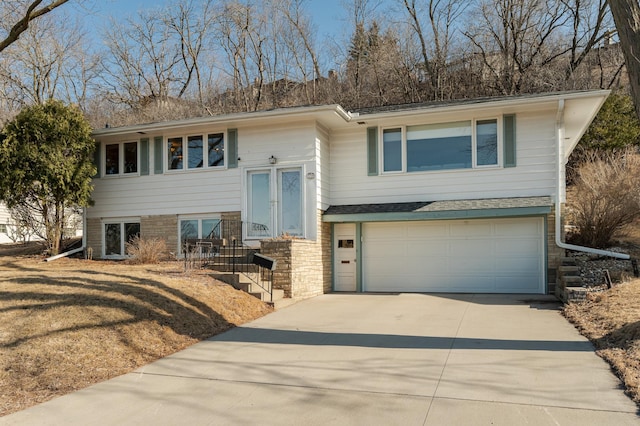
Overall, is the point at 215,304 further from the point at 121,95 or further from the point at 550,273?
the point at 121,95

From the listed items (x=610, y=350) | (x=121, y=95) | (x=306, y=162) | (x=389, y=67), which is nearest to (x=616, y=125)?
(x=389, y=67)

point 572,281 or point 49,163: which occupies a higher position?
point 49,163

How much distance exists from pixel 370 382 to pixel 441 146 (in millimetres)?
9102

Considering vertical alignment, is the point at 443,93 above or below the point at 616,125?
above

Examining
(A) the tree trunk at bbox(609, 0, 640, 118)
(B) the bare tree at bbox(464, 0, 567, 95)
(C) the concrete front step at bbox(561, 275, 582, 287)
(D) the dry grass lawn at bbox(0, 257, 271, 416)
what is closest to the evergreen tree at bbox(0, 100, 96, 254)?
(D) the dry grass lawn at bbox(0, 257, 271, 416)

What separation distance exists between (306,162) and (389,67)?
1556 centimetres

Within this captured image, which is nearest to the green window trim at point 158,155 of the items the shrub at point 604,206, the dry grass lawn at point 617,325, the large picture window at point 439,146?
the large picture window at point 439,146

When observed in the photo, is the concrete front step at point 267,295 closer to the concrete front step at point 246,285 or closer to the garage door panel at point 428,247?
the concrete front step at point 246,285

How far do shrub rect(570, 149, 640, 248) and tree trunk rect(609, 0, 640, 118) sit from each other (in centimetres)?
831

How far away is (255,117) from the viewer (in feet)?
42.8

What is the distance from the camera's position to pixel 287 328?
8375mm

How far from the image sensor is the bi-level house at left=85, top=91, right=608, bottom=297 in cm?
1233

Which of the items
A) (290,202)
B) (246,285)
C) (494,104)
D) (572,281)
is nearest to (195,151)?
(290,202)

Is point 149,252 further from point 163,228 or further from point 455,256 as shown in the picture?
point 455,256
